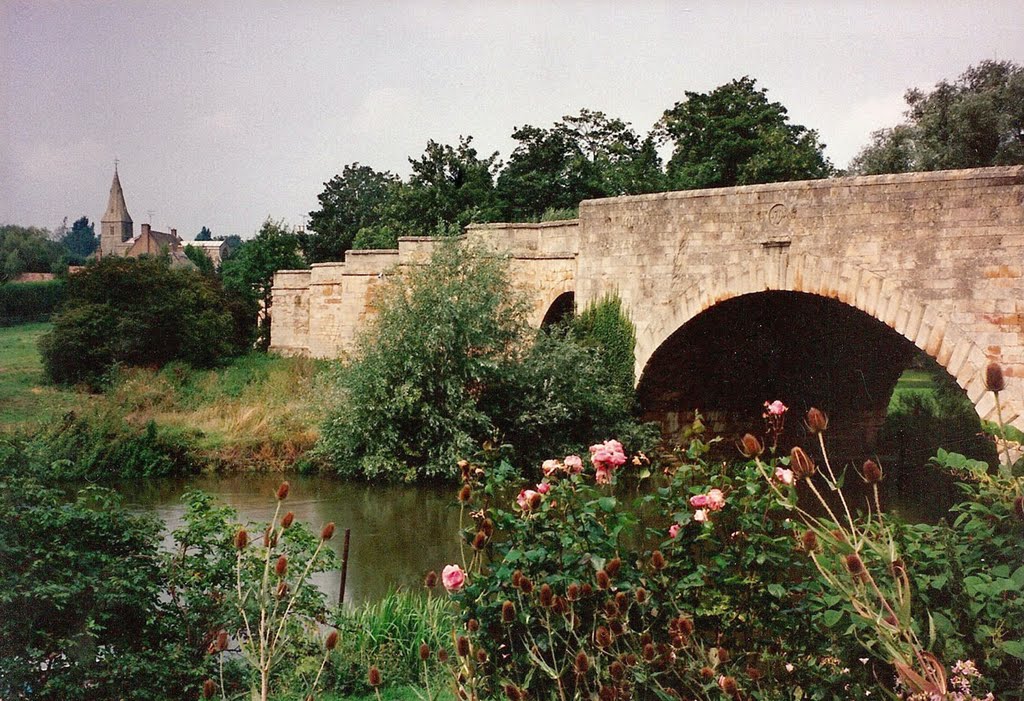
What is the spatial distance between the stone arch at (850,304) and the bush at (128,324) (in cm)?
1115

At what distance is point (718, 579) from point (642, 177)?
2454 cm

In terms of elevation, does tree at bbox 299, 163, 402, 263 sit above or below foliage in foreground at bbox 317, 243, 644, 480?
above

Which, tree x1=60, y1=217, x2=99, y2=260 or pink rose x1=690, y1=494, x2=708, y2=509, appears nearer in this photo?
pink rose x1=690, y1=494, x2=708, y2=509

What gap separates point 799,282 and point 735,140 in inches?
608

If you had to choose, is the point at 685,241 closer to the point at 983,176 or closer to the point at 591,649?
the point at 983,176

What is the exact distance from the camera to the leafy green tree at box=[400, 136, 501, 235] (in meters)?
28.8

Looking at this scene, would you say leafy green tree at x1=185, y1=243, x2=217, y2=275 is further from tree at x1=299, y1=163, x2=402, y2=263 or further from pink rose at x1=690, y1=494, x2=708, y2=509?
pink rose at x1=690, y1=494, x2=708, y2=509

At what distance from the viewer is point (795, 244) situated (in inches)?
474

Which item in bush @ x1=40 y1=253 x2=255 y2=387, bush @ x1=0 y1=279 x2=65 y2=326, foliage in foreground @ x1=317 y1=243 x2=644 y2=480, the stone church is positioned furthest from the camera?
the stone church

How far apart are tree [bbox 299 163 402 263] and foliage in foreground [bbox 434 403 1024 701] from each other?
3390 cm

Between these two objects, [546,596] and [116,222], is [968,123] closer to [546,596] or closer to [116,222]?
[546,596]

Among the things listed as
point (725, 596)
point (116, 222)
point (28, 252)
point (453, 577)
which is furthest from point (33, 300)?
point (116, 222)

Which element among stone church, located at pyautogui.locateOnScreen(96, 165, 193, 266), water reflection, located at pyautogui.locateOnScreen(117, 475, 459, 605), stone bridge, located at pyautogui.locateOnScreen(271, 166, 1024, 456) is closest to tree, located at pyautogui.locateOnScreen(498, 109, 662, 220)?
stone bridge, located at pyautogui.locateOnScreen(271, 166, 1024, 456)

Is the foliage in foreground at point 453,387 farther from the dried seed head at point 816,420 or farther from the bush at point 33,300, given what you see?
the bush at point 33,300
